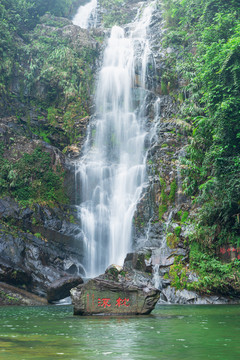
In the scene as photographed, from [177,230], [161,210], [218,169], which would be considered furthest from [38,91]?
[218,169]

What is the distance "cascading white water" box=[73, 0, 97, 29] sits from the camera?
43969 millimetres

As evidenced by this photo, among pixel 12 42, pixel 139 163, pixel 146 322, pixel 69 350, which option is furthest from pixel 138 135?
pixel 69 350

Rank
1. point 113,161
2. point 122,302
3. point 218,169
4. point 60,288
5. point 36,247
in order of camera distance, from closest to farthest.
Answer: point 122,302 < point 60,288 < point 218,169 < point 36,247 < point 113,161

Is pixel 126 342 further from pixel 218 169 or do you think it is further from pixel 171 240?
pixel 171 240

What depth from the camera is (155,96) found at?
100 feet

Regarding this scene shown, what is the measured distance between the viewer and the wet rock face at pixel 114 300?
10453 millimetres

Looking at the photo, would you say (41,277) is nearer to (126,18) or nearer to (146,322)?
A: (146,322)

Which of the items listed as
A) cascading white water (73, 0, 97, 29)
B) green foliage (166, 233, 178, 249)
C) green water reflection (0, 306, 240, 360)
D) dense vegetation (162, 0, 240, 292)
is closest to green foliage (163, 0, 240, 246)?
dense vegetation (162, 0, 240, 292)

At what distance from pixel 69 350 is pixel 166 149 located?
21.3 m

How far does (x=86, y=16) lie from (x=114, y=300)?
4278cm

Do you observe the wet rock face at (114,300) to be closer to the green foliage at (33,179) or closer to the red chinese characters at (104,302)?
the red chinese characters at (104,302)

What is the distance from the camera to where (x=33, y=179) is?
2392cm

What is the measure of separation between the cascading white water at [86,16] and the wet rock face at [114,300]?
40267 mm

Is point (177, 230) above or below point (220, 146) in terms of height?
below
